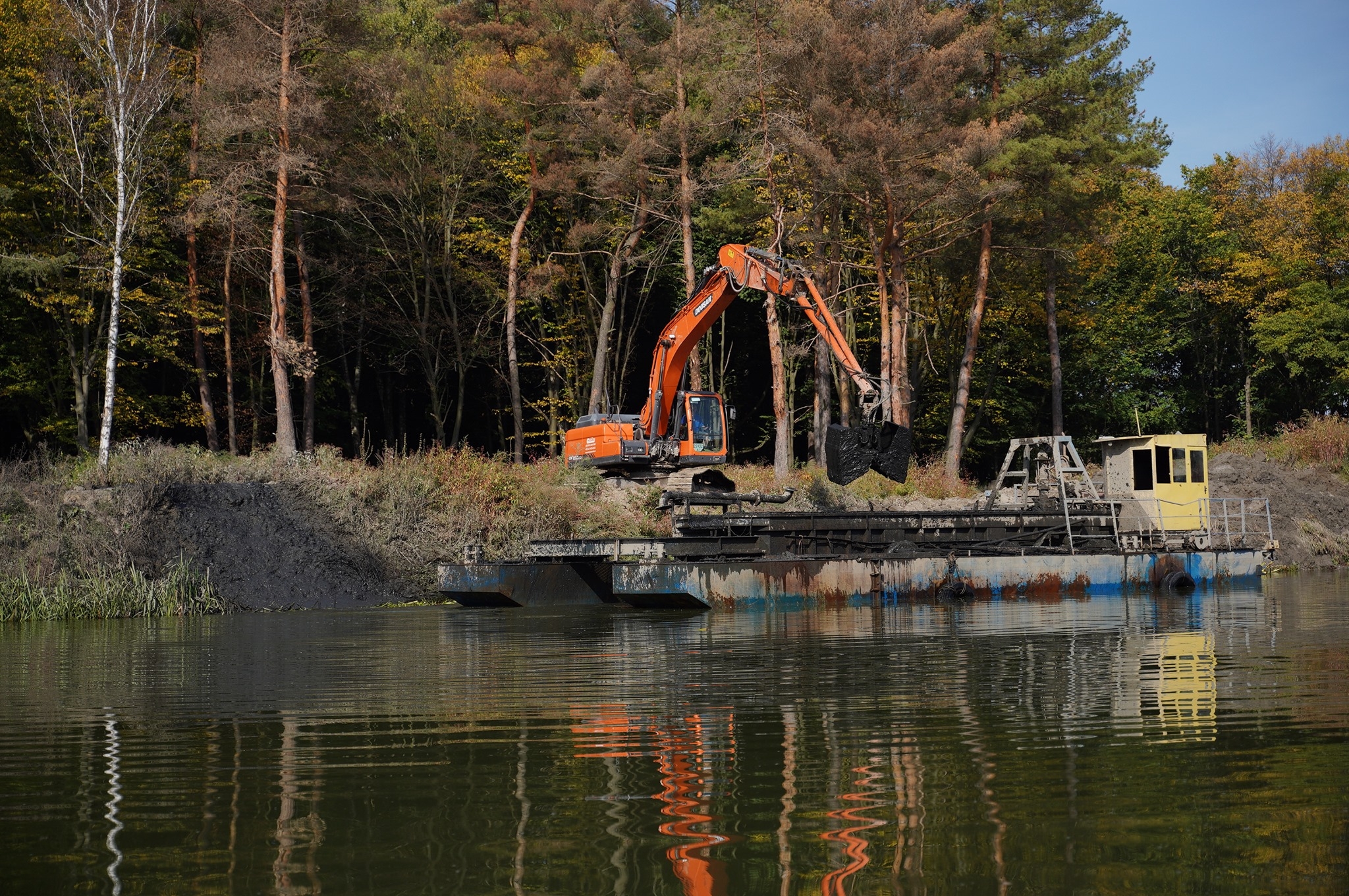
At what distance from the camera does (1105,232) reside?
147 feet

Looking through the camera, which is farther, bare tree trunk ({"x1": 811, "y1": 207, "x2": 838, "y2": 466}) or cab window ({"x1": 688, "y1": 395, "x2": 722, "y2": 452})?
bare tree trunk ({"x1": 811, "y1": 207, "x2": 838, "y2": 466})

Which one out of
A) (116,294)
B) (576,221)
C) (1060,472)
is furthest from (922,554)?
(576,221)

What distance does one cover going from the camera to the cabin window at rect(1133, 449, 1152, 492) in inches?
1077

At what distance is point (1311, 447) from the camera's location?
138 ft

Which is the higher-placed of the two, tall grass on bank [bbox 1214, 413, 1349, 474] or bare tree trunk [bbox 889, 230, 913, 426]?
bare tree trunk [bbox 889, 230, 913, 426]

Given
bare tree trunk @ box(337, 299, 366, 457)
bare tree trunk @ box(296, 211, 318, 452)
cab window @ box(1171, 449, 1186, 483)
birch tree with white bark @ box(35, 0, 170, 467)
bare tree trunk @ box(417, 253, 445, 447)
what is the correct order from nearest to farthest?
cab window @ box(1171, 449, 1186, 483)
birch tree with white bark @ box(35, 0, 170, 467)
bare tree trunk @ box(296, 211, 318, 452)
bare tree trunk @ box(417, 253, 445, 447)
bare tree trunk @ box(337, 299, 366, 457)

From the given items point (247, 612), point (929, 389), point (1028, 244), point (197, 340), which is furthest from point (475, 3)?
point (247, 612)

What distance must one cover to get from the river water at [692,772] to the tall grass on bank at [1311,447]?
99.9 ft

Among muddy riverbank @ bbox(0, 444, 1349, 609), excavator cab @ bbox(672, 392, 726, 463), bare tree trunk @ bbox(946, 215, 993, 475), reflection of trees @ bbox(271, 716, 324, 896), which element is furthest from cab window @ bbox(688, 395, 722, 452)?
reflection of trees @ bbox(271, 716, 324, 896)

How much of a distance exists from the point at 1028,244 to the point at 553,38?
52.1ft

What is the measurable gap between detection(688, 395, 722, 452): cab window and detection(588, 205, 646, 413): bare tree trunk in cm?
1003

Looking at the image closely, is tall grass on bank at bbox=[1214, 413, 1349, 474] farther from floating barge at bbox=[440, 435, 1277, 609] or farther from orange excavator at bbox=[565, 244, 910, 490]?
orange excavator at bbox=[565, 244, 910, 490]

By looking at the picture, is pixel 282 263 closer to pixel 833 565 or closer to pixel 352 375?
pixel 352 375

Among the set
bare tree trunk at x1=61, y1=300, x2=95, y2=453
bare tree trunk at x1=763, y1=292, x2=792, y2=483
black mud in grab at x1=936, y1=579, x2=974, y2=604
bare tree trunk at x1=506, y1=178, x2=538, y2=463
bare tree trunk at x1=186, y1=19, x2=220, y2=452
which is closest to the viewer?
black mud in grab at x1=936, y1=579, x2=974, y2=604
